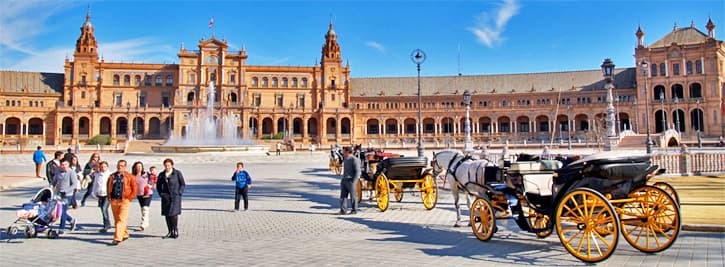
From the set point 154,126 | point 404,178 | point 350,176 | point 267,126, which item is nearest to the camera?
point 350,176

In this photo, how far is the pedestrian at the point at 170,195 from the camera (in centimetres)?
738

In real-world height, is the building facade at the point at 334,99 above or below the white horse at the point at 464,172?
above

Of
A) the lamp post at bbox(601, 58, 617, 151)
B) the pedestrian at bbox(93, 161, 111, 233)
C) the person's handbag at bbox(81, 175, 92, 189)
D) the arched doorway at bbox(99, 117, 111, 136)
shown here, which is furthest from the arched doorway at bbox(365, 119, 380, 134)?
the pedestrian at bbox(93, 161, 111, 233)

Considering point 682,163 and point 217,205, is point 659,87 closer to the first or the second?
point 682,163

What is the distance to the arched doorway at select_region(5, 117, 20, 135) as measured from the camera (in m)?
67.9

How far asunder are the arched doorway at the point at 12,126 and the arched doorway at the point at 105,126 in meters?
11.6

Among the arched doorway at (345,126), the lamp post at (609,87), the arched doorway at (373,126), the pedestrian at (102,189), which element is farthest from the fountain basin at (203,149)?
the arched doorway at (373,126)

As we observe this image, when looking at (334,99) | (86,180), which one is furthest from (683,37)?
(86,180)

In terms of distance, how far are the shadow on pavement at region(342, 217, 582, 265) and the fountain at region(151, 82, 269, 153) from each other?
3357 cm

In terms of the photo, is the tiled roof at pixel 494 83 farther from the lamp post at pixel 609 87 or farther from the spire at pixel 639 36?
the lamp post at pixel 609 87

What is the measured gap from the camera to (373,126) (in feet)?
260

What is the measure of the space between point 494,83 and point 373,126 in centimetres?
2393

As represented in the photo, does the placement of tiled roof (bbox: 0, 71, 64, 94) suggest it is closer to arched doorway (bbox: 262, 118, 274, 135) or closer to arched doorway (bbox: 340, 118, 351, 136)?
arched doorway (bbox: 262, 118, 274, 135)

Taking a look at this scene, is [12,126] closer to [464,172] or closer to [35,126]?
[35,126]
